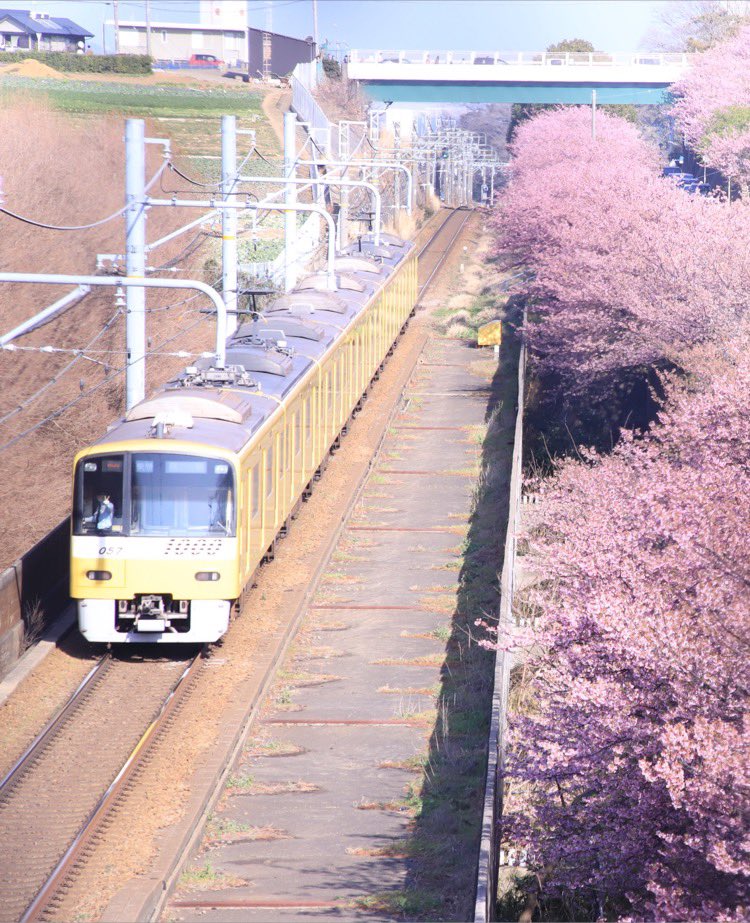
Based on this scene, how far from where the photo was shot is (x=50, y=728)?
12.1m

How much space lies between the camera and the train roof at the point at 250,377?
13867mm

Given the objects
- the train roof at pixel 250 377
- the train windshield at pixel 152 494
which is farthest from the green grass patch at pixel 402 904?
the train roof at pixel 250 377

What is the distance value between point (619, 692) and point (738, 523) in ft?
6.83

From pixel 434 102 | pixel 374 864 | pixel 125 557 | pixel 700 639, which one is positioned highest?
pixel 434 102

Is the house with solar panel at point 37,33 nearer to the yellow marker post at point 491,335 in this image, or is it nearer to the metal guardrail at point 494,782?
the yellow marker post at point 491,335

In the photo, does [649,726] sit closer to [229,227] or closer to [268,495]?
[268,495]

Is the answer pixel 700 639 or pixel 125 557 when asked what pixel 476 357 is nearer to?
pixel 125 557

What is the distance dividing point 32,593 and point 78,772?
399 cm

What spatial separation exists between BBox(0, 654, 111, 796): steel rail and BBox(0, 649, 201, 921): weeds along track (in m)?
0.01

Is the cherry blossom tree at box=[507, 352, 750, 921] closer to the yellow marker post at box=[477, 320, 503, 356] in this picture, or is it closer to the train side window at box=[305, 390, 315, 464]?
the train side window at box=[305, 390, 315, 464]

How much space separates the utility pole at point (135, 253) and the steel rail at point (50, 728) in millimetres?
4609

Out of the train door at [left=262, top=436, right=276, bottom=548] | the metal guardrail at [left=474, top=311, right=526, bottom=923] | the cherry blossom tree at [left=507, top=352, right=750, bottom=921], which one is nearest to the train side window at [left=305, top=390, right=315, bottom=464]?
the train door at [left=262, top=436, right=276, bottom=548]

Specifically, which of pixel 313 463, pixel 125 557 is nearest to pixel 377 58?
pixel 313 463

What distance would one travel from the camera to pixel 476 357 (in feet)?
111
